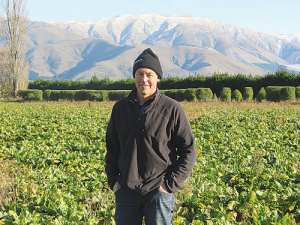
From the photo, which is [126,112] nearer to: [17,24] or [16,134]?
[16,134]

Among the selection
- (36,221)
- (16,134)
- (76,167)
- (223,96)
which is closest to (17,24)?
(223,96)

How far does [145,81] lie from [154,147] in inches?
22.5

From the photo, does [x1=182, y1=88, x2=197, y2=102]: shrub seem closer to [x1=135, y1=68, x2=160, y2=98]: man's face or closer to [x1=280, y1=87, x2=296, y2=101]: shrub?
[x1=280, y1=87, x2=296, y2=101]: shrub

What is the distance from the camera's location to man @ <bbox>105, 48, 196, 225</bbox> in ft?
7.79

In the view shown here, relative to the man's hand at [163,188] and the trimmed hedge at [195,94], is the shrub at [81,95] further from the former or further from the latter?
the man's hand at [163,188]

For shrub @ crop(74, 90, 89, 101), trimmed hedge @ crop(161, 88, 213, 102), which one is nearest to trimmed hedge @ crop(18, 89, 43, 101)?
shrub @ crop(74, 90, 89, 101)

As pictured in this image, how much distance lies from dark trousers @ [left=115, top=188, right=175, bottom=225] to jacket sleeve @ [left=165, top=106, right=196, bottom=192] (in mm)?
125

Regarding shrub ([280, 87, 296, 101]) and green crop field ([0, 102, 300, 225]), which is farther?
shrub ([280, 87, 296, 101])

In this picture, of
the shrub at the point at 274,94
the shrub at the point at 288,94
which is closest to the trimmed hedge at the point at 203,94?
the shrub at the point at 274,94

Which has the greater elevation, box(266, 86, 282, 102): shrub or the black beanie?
the black beanie

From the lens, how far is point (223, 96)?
25.7m

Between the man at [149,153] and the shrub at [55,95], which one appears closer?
the man at [149,153]

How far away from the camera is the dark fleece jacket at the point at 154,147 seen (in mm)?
2389

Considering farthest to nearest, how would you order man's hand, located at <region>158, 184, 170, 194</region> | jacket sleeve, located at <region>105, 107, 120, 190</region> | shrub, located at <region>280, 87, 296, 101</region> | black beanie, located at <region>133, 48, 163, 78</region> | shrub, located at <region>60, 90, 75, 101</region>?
shrub, located at <region>60, 90, 75, 101</region>, shrub, located at <region>280, 87, 296, 101</region>, jacket sleeve, located at <region>105, 107, 120, 190</region>, black beanie, located at <region>133, 48, 163, 78</region>, man's hand, located at <region>158, 184, 170, 194</region>
